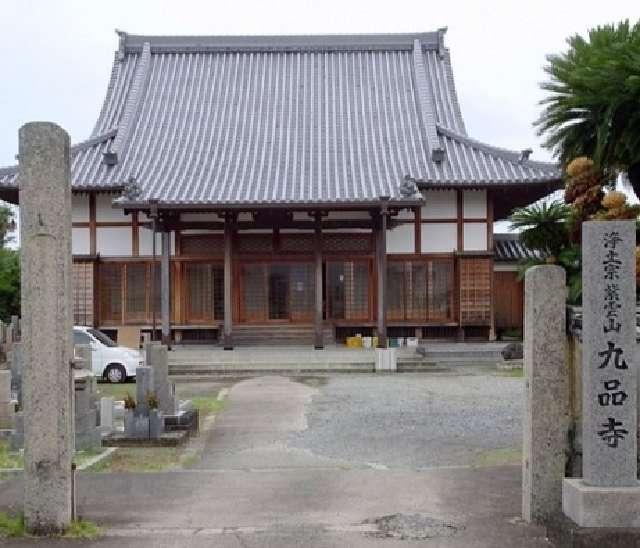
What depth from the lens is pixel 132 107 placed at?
27.0m

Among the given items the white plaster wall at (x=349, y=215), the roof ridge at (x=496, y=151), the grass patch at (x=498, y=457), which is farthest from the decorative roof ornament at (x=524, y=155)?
the grass patch at (x=498, y=457)

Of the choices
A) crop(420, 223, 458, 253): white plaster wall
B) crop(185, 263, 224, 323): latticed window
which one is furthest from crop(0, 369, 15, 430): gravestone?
crop(420, 223, 458, 253): white plaster wall

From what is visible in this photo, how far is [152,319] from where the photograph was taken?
23984 mm

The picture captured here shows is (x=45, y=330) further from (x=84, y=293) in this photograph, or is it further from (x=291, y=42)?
(x=291, y=42)

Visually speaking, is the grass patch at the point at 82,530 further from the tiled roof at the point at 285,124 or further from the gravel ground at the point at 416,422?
the tiled roof at the point at 285,124

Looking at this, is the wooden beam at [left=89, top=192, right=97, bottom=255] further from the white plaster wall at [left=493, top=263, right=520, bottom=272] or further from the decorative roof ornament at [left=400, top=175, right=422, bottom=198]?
the white plaster wall at [left=493, top=263, right=520, bottom=272]

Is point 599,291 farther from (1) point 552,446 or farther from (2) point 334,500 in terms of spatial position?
(2) point 334,500

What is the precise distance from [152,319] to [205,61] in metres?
10.7

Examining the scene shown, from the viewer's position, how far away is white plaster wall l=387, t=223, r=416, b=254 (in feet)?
79.4

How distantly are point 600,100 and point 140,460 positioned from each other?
21.1ft

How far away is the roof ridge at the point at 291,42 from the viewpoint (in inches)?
1168

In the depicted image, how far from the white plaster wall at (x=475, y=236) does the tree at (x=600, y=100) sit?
15.9m

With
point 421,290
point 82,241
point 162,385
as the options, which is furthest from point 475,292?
point 162,385

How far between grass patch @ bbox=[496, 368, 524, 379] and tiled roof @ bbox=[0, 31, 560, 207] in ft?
17.8
